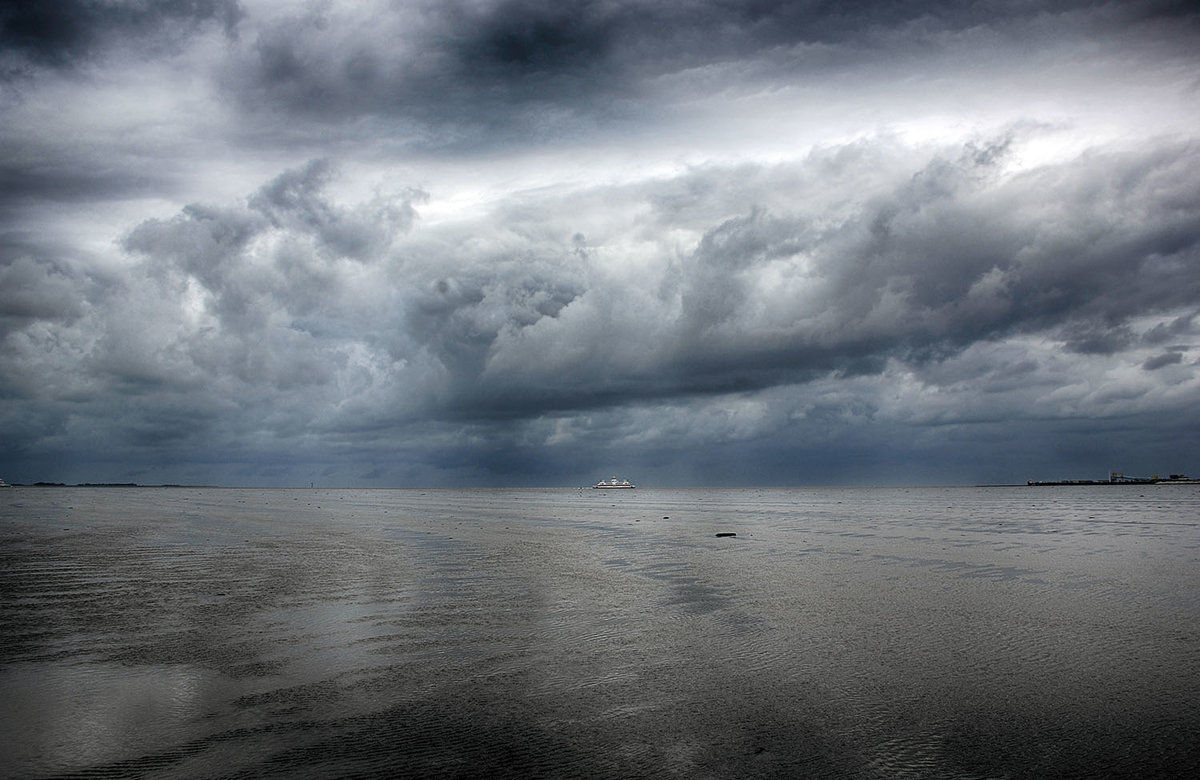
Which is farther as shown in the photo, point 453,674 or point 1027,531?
point 1027,531

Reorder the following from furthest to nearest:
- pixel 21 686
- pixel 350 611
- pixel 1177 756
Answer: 1. pixel 350 611
2. pixel 21 686
3. pixel 1177 756

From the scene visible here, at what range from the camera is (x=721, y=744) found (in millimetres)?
10227

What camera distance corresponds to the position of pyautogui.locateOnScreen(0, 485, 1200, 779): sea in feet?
31.8

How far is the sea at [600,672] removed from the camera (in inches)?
381

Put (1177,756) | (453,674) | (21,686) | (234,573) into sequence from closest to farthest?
(1177,756)
(21,686)
(453,674)
(234,573)

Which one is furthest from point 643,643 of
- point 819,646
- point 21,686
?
point 21,686

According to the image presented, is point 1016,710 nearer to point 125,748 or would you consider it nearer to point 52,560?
point 125,748

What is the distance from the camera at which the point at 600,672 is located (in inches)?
552

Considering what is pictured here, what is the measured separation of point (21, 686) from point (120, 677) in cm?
141

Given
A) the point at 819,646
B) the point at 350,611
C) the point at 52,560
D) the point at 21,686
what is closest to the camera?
the point at 21,686

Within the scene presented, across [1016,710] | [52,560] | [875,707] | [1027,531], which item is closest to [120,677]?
[875,707]

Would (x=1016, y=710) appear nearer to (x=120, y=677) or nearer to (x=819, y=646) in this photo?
(x=819, y=646)

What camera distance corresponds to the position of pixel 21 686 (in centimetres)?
1276

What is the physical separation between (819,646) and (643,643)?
12.5ft
